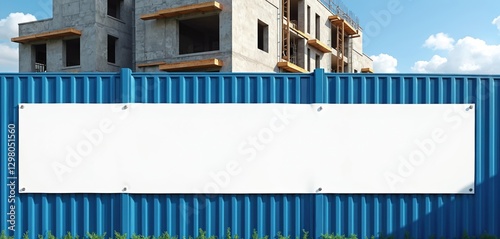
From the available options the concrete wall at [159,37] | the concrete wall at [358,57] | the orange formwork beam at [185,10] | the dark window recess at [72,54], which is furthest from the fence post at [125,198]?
the concrete wall at [358,57]

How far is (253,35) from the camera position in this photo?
67.5 feet

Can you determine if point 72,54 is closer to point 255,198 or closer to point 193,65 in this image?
point 193,65

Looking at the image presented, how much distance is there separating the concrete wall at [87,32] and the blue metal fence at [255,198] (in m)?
19.4

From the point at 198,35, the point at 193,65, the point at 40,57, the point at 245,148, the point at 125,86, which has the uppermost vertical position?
the point at 198,35

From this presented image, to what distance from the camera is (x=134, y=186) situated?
5.06 metres

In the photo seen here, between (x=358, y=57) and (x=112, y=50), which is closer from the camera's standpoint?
(x=112, y=50)

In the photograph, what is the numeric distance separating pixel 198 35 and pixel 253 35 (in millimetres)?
8288

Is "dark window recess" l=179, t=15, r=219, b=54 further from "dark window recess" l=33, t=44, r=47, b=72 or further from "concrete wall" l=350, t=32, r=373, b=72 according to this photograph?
"concrete wall" l=350, t=32, r=373, b=72

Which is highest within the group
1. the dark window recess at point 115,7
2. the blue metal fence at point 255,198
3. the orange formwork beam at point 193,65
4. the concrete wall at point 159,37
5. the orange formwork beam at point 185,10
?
the dark window recess at point 115,7

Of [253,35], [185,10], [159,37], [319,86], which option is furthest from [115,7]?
[319,86]

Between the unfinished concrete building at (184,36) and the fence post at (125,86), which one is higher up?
the unfinished concrete building at (184,36)

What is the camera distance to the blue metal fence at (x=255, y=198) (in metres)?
5.11

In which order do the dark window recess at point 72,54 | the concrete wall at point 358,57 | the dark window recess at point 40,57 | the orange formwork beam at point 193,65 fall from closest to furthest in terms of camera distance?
the orange formwork beam at point 193,65, the dark window recess at point 40,57, the dark window recess at point 72,54, the concrete wall at point 358,57

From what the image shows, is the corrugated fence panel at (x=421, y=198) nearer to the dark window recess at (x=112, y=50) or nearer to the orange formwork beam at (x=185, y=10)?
the orange formwork beam at (x=185, y=10)
